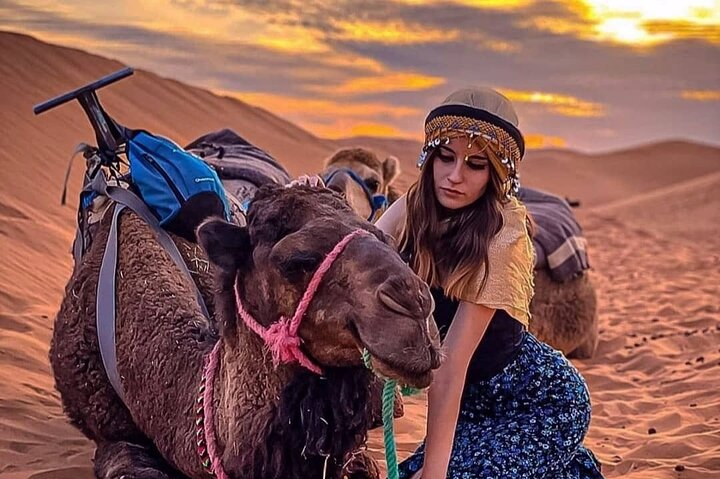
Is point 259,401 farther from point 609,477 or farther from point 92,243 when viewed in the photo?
point 609,477

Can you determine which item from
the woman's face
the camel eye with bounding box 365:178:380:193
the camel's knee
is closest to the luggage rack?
the woman's face

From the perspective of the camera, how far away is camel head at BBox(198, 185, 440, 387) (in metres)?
2.10

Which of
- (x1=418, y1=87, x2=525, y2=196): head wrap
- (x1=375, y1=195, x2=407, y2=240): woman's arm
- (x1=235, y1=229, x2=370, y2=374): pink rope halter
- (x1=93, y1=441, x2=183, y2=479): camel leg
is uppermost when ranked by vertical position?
(x1=418, y1=87, x2=525, y2=196): head wrap

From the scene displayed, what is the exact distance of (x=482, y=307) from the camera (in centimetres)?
320

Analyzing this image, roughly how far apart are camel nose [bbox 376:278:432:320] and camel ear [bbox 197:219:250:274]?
58cm

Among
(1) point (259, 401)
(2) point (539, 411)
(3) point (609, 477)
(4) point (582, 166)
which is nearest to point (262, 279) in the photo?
(1) point (259, 401)

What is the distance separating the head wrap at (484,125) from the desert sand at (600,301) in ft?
6.34

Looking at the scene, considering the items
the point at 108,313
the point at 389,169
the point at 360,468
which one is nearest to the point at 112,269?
the point at 108,313

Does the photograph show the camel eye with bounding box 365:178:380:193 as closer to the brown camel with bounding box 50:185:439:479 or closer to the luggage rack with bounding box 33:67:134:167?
the luggage rack with bounding box 33:67:134:167

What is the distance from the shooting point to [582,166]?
64625 mm

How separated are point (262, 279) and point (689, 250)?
16.4 metres

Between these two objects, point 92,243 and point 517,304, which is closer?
point 517,304

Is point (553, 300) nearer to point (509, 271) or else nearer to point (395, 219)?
point (395, 219)

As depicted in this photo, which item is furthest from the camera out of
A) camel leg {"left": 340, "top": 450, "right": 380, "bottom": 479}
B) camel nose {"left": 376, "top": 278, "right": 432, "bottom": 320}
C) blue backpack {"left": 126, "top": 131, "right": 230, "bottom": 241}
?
blue backpack {"left": 126, "top": 131, "right": 230, "bottom": 241}
